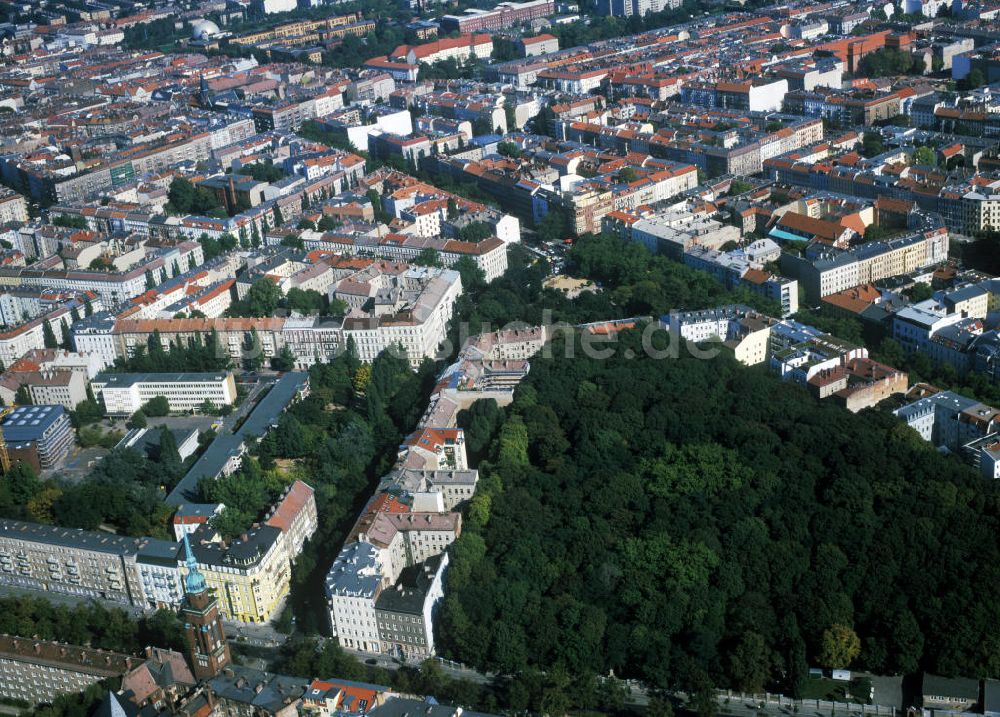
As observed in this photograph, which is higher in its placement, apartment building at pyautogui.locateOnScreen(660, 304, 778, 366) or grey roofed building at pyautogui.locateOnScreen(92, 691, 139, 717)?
apartment building at pyautogui.locateOnScreen(660, 304, 778, 366)

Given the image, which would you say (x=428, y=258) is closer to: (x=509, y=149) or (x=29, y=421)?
(x=509, y=149)

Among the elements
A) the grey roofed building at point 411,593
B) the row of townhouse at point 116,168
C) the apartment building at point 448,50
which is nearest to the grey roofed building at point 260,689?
the grey roofed building at point 411,593

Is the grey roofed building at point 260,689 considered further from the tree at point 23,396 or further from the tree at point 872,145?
the tree at point 872,145

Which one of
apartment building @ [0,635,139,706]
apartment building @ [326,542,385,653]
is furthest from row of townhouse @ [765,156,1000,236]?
apartment building @ [0,635,139,706]

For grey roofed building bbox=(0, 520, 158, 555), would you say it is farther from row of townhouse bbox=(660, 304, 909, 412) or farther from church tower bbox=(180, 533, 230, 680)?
row of townhouse bbox=(660, 304, 909, 412)

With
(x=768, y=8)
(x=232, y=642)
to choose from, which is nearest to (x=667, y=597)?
(x=232, y=642)

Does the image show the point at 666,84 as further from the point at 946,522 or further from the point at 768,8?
the point at 946,522

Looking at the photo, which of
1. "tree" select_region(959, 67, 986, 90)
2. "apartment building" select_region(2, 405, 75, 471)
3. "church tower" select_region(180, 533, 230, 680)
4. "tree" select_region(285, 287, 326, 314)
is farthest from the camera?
"tree" select_region(959, 67, 986, 90)
